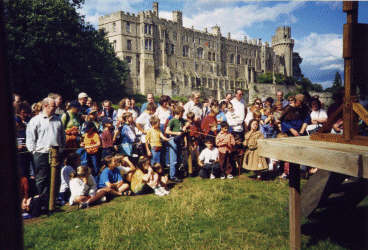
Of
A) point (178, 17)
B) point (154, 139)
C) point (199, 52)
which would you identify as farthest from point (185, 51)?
point (154, 139)

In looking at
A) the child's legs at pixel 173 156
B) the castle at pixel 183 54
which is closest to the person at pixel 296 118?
the child's legs at pixel 173 156

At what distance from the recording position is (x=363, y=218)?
4281mm

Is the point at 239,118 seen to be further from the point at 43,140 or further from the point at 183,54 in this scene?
the point at 183,54

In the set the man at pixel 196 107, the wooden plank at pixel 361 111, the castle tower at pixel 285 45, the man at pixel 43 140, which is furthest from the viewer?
the castle tower at pixel 285 45

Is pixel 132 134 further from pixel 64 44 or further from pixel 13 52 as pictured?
pixel 64 44

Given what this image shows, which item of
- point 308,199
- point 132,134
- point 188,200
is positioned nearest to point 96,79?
point 132,134

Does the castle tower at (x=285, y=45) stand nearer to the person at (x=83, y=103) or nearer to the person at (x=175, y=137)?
the person at (x=175, y=137)

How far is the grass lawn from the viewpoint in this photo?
3684 mm

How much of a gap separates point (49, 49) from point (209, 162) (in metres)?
21.1

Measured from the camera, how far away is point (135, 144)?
311 inches

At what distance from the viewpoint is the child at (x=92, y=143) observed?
656 centimetres

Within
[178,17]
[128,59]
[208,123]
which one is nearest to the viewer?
[208,123]

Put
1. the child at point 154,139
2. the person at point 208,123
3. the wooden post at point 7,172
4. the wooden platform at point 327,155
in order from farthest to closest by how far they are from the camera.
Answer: the person at point 208,123 → the child at point 154,139 → the wooden platform at point 327,155 → the wooden post at point 7,172

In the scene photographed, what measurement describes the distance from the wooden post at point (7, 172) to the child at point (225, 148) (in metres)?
6.92
